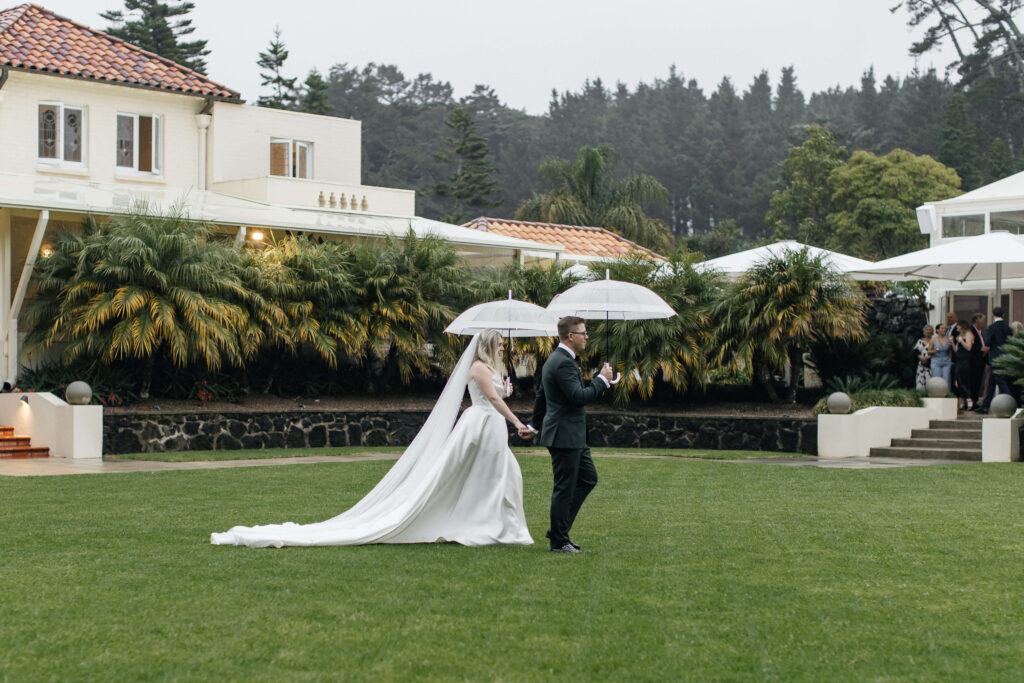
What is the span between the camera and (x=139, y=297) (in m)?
20.1

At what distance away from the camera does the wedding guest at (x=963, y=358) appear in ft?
68.5

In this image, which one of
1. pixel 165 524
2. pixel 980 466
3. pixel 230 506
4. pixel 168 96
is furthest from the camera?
pixel 168 96

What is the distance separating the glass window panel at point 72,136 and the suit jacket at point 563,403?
20069mm

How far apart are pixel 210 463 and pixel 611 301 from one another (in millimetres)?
7584

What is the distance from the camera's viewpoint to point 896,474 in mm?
16047

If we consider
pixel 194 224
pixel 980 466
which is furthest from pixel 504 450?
pixel 194 224

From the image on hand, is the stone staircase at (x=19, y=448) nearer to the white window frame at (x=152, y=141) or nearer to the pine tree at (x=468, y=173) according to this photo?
the white window frame at (x=152, y=141)

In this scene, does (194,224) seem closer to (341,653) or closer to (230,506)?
(230,506)

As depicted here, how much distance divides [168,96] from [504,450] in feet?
66.9

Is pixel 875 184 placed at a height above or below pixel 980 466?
above

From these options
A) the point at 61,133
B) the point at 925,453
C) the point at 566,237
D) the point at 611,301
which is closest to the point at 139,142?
the point at 61,133

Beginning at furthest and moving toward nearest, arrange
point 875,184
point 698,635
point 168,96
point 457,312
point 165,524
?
point 875,184
point 168,96
point 457,312
point 165,524
point 698,635

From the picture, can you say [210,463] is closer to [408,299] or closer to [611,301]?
[408,299]

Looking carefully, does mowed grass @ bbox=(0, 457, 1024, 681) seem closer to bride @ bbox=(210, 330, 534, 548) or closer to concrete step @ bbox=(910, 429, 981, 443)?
bride @ bbox=(210, 330, 534, 548)
